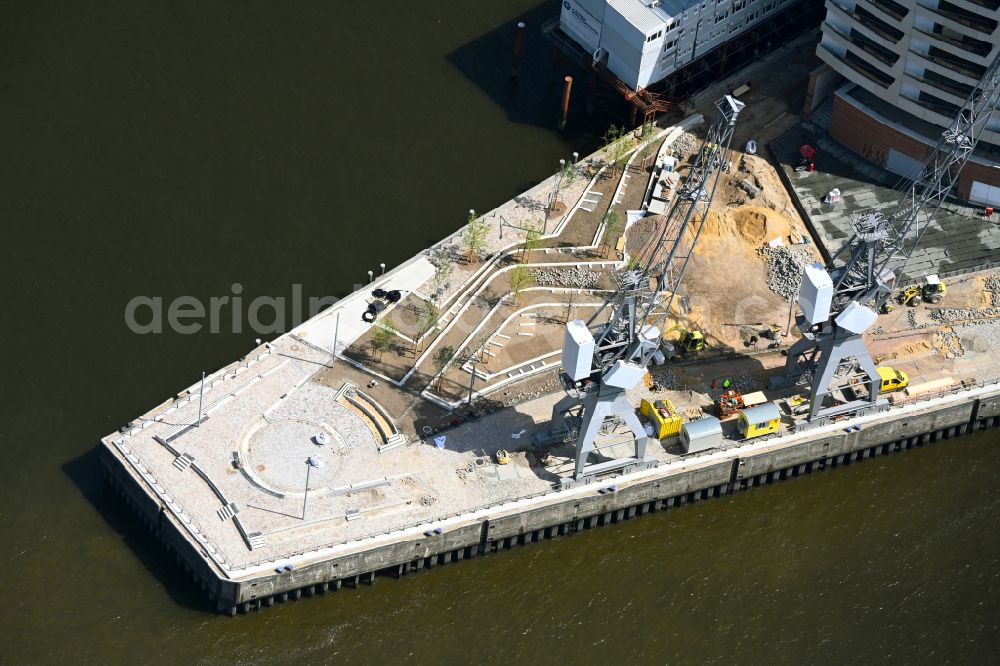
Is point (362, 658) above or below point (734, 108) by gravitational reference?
below

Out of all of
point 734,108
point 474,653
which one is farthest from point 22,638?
point 734,108

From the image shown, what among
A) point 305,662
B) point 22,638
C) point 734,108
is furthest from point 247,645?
point 734,108

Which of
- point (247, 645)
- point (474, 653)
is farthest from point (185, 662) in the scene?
point (474, 653)

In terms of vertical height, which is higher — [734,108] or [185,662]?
[734,108]

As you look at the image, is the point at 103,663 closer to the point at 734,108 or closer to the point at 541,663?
the point at 541,663

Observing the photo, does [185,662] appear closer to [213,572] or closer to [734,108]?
[213,572]

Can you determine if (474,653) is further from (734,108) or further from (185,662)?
(734,108)

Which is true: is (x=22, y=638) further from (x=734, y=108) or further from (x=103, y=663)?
(x=734, y=108)
